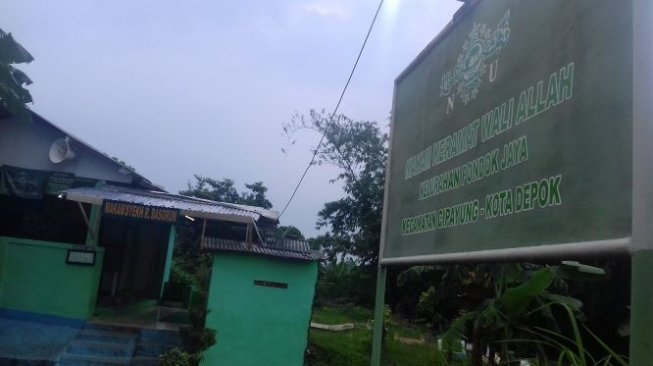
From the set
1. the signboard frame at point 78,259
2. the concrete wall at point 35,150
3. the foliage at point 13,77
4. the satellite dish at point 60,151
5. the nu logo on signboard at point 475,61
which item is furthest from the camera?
the concrete wall at point 35,150

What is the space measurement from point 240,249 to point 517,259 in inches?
316

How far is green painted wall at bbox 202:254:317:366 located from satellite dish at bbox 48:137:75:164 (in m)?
3.80

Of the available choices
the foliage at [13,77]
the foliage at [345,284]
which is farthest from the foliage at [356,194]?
the foliage at [13,77]

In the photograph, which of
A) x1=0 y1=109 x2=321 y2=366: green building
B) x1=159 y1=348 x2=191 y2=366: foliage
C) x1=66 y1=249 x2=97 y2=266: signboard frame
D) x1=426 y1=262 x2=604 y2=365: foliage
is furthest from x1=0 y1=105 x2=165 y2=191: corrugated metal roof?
x1=426 y1=262 x2=604 y2=365: foliage

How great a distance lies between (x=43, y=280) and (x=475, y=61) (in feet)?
30.7

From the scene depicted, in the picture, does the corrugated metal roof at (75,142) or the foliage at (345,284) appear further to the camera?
the foliage at (345,284)

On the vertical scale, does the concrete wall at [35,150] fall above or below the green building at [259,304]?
above

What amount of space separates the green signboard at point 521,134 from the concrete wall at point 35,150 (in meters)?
9.66

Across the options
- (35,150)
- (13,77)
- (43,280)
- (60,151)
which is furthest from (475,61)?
(35,150)

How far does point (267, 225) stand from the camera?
1330 centimetres

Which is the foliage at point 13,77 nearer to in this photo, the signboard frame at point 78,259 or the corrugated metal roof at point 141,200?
the corrugated metal roof at point 141,200

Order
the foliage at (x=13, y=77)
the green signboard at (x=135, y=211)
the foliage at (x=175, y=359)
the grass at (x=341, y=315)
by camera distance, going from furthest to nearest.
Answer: the grass at (x=341, y=315) < the green signboard at (x=135, y=211) < the foliage at (x=13, y=77) < the foliage at (x=175, y=359)

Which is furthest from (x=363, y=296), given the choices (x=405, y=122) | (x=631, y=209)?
(x=631, y=209)

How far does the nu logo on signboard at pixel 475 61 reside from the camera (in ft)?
8.39
